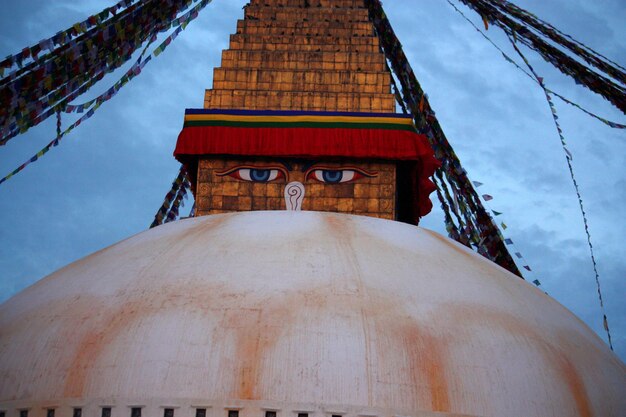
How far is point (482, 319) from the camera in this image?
15.4 feet

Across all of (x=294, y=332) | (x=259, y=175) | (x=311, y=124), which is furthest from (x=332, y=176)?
(x=294, y=332)

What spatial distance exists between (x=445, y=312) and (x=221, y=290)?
118cm

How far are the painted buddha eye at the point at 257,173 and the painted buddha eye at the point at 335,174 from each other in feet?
1.06

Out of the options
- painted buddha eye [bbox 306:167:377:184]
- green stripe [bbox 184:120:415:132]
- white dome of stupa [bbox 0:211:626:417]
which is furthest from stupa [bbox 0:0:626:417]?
green stripe [bbox 184:120:415:132]

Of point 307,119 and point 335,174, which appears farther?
point 307,119

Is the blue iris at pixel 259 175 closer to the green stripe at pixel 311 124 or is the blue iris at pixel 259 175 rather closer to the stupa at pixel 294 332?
the green stripe at pixel 311 124

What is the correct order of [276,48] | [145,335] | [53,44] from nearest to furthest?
1. [145,335]
2. [53,44]
3. [276,48]

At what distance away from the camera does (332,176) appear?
9469 mm

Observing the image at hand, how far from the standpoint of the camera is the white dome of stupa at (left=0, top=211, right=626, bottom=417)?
4.13m

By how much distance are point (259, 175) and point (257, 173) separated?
1.4 inches

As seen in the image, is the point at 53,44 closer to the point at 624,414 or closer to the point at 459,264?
the point at 459,264

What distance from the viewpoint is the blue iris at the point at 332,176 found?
31.0 ft

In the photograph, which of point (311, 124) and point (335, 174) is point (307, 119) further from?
point (335, 174)

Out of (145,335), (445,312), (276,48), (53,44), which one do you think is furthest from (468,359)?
(276,48)
